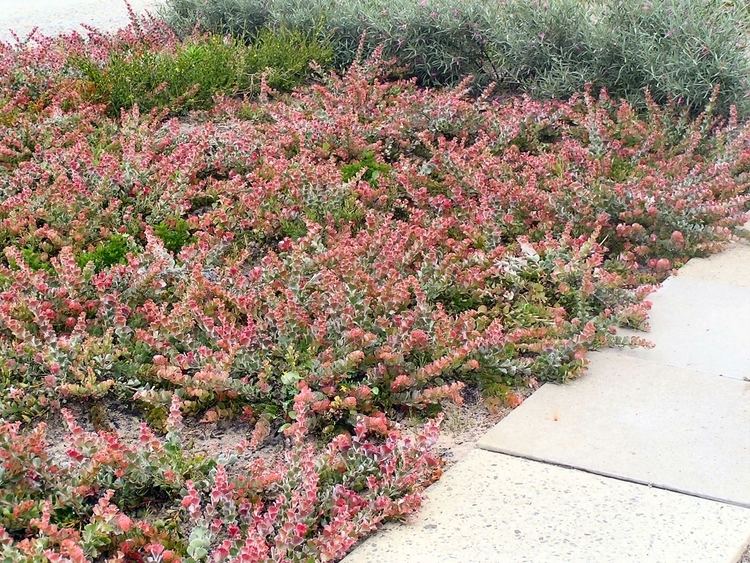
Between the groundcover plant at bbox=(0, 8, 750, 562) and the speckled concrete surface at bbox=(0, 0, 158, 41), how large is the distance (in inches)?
124

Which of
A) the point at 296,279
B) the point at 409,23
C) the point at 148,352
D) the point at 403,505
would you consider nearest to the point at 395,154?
the point at 409,23

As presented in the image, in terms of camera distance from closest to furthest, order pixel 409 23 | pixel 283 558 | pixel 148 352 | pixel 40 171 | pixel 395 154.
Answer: pixel 283 558 < pixel 148 352 < pixel 40 171 < pixel 395 154 < pixel 409 23

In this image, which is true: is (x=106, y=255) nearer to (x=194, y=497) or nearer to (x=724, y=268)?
(x=194, y=497)

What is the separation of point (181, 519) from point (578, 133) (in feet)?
14.0

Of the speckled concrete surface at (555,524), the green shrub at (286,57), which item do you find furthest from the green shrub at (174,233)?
the green shrub at (286,57)

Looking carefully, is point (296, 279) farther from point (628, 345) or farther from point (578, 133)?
point (578, 133)

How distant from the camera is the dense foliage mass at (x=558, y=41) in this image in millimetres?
6566

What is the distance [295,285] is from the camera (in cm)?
402

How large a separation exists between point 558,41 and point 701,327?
3.50 meters

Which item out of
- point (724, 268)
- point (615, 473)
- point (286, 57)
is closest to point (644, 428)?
point (615, 473)

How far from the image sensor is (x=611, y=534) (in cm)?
285

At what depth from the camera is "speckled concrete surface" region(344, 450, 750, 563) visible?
277 centimetres

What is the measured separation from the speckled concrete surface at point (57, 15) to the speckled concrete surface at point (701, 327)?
23.1ft

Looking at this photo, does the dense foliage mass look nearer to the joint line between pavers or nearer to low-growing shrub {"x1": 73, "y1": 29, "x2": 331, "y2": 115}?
low-growing shrub {"x1": 73, "y1": 29, "x2": 331, "y2": 115}
